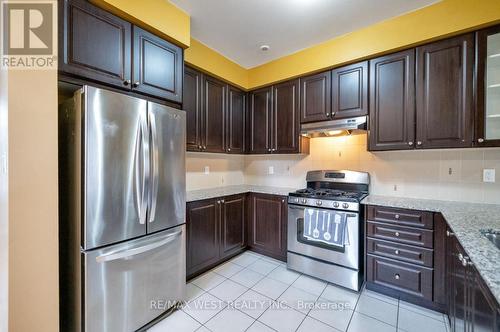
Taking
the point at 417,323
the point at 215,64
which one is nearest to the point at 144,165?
the point at 215,64

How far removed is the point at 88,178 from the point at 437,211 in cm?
263

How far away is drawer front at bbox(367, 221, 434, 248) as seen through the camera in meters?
1.94

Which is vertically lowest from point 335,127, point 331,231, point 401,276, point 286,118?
point 401,276

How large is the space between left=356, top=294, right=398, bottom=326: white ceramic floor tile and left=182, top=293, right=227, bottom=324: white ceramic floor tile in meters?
1.24

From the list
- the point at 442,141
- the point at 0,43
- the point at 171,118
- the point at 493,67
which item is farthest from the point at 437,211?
the point at 0,43

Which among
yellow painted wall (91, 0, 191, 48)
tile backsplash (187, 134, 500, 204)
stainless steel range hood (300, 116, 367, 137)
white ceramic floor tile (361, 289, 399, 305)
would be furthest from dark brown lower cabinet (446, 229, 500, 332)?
yellow painted wall (91, 0, 191, 48)

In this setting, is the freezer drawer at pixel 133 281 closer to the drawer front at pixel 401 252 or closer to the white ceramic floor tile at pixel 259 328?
the white ceramic floor tile at pixel 259 328

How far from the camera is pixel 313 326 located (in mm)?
1756

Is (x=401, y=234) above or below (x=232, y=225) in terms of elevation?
above

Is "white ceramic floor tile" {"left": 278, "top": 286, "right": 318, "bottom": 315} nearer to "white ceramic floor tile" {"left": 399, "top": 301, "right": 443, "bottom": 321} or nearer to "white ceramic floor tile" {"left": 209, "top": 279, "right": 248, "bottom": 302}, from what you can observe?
"white ceramic floor tile" {"left": 209, "top": 279, "right": 248, "bottom": 302}

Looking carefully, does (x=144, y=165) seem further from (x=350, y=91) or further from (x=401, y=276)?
(x=401, y=276)

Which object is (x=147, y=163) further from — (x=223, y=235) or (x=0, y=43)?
(x=223, y=235)

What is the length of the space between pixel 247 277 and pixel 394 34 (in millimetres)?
2918

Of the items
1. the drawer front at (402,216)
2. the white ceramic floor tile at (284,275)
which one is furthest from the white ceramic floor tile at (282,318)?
the drawer front at (402,216)
